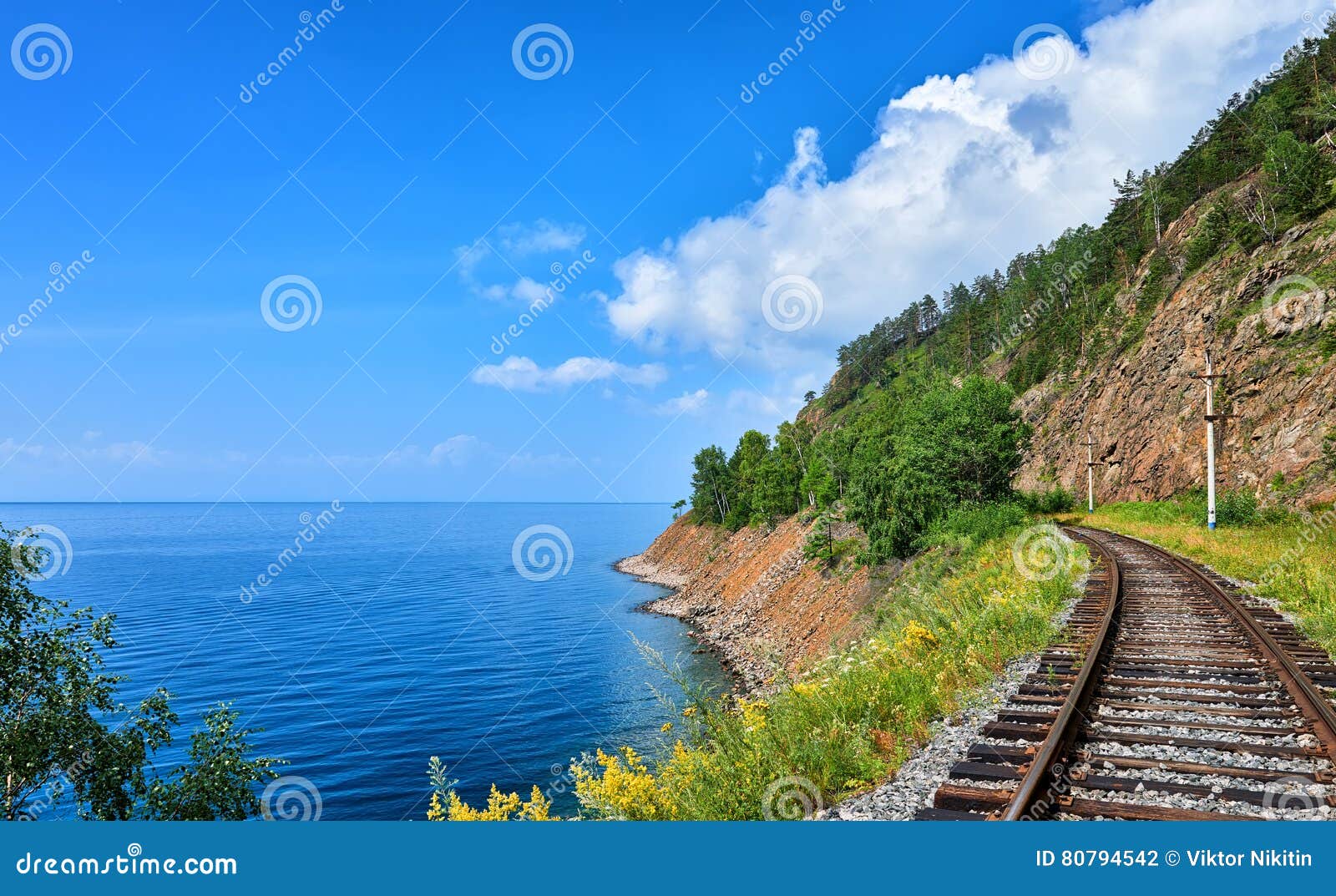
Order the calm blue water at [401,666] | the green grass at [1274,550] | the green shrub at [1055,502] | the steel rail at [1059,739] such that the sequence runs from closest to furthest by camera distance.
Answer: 1. the steel rail at [1059,739]
2. the green grass at [1274,550]
3. the calm blue water at [401,666]
4. the green shrub at [1055,502]

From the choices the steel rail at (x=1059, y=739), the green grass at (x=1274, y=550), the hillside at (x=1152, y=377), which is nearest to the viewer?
the steel rail at (x=1059, y=739)

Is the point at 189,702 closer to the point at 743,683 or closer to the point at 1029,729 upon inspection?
the point at 743,683

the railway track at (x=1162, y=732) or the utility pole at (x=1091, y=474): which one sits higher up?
the utility pole at (x=1091, y=474)

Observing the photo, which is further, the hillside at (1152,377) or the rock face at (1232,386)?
the hillside at (1152,377)

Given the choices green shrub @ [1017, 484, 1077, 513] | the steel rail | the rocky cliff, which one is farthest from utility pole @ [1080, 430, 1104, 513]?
the steel rail

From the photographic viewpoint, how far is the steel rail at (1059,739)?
4.80 meters

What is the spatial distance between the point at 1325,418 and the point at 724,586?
Answer: 4421cm

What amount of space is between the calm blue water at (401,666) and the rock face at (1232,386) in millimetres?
31210

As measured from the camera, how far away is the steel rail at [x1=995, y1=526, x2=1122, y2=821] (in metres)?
4.80

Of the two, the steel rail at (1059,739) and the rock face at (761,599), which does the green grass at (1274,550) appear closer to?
the steel rail at (1059,739)

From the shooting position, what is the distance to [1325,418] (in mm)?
31469

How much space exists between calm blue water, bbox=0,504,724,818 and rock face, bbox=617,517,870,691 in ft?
9.97

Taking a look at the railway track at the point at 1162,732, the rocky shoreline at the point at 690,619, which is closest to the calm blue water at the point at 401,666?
the rocky shoreline at the point at 690,619

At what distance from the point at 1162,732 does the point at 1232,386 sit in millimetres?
43797
